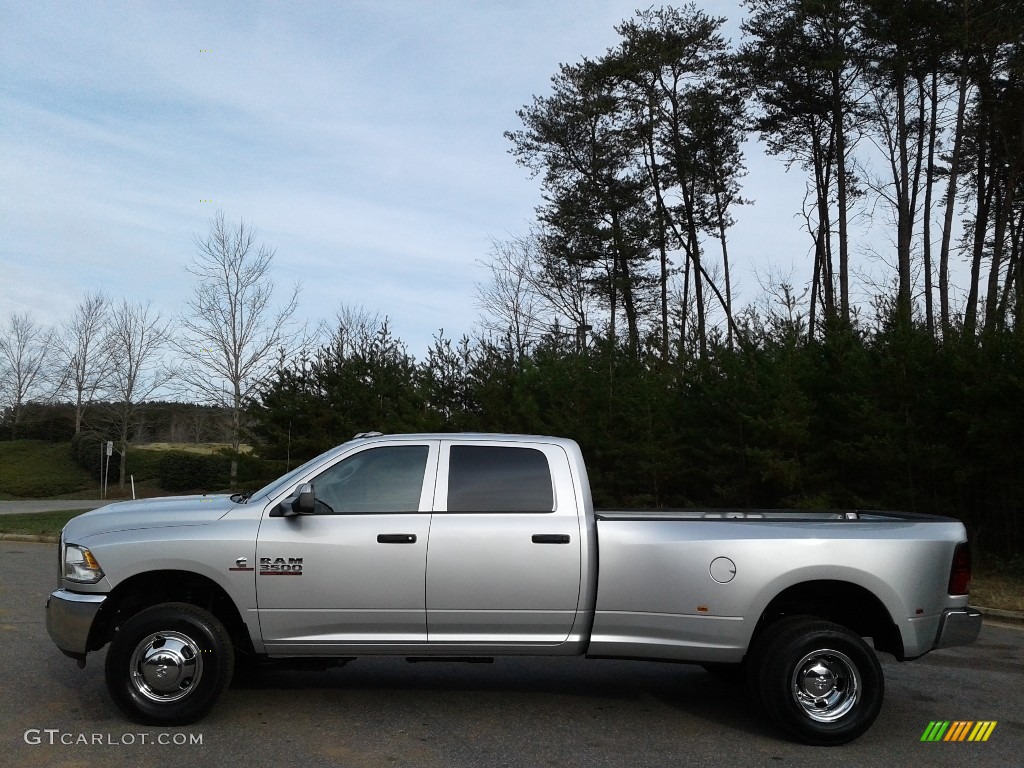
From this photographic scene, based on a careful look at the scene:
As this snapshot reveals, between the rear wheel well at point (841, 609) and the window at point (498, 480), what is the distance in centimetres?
166

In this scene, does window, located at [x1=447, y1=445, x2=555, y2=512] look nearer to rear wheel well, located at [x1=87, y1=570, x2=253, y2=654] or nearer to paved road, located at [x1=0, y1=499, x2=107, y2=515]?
rear wheel well, located at [x1=87, y1=570, x2=253, y2=654]

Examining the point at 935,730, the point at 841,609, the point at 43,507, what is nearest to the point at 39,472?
the point at 43,507

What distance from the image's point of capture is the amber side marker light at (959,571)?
6047mm

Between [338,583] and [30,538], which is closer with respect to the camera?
[338,583]

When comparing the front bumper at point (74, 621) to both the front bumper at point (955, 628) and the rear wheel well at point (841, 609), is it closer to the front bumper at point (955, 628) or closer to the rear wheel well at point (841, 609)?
the rear wheel well at point (841, 609)

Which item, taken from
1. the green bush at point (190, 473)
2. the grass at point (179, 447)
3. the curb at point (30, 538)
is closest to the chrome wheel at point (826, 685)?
the curb at point (30, 538)

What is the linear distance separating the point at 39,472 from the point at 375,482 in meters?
49.1

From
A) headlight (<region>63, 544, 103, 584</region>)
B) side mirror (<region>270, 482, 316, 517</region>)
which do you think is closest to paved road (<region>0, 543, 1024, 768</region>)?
headlight (<region>63, 544, 103, 584</region>)

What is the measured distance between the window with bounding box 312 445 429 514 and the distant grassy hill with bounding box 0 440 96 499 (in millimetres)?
43465

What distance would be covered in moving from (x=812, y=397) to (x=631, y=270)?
55.5 ft

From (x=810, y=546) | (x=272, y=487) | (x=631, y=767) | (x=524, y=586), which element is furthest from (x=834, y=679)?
(x=272, y=487)

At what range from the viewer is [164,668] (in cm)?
589

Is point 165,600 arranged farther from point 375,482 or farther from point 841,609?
point 841,609

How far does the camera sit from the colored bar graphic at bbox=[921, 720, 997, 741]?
6035 millimetres
